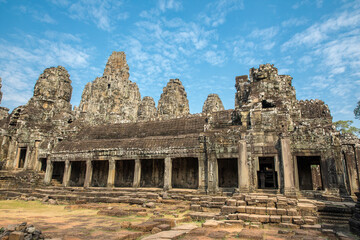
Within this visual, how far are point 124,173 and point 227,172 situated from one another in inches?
354

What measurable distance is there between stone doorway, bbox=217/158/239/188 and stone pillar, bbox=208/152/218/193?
2.28 metres

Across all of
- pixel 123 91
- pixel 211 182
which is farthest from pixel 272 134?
pixel 123 91

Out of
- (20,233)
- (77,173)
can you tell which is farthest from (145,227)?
(77,173)

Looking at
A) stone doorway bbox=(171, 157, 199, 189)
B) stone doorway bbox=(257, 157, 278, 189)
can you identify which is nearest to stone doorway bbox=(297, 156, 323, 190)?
stone doorway bbox=(257, 157, 278, 189)

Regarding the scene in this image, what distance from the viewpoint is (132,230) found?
746 centimetres

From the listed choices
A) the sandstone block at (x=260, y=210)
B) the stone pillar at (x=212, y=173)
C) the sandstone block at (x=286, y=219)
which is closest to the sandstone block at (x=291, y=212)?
the sandstone block at (x=286, y=219)

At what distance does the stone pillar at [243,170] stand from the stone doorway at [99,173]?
490 inches

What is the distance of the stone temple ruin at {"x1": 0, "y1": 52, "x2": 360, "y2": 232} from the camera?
43.1 ft

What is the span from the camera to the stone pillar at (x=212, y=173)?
14781 millimetres

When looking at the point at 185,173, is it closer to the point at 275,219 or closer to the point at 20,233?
the point at 275,219

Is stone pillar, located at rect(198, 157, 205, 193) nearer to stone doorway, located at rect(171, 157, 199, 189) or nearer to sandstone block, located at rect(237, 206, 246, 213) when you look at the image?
stone doorway, located at rect(171, 157, 199, 189)

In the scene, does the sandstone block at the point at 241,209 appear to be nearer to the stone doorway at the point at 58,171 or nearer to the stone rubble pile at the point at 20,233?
the stone rubble pile at the point at 20,233

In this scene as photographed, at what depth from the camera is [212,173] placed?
49.1ft

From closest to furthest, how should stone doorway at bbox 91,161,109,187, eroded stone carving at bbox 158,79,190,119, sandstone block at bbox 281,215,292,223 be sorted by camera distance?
sandstone block at bbox 281,215,292,223
stone doorway at bbox 91,161,109,187
eroded stone carving at bbox 158,79,190,119
